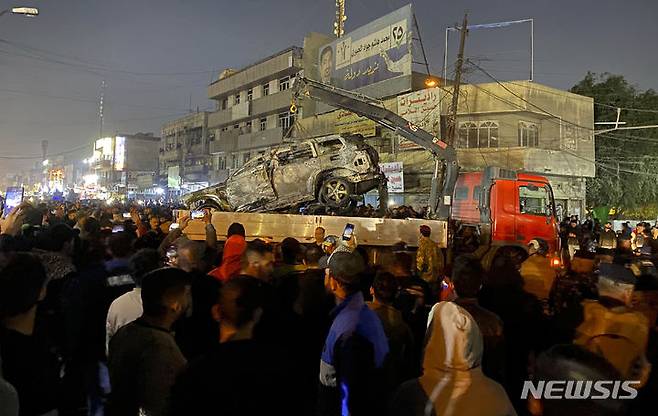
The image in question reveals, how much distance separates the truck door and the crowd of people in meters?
6.16

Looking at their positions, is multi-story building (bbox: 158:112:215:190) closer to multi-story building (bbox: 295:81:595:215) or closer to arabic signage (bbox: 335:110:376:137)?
arabic signage (bbox: 335:110:376:137)

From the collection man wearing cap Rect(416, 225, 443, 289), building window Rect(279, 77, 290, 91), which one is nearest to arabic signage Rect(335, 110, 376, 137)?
building window Rect(279, 77, 290, 91)

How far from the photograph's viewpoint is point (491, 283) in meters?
4.93

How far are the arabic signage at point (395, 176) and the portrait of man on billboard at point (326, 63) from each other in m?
10.2

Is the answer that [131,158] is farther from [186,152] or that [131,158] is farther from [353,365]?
[353,365]

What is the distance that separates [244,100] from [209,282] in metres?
43.2

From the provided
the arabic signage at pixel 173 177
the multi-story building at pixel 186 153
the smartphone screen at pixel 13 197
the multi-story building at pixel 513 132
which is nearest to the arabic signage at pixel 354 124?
the multi-story building at pixel 513 132

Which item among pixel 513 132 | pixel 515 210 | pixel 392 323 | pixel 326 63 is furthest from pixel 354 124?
pixel 392 323

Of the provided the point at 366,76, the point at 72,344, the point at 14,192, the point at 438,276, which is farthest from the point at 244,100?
the point at 72,344

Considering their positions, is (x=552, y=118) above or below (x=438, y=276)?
above

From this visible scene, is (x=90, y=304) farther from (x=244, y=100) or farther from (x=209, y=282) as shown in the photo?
(x=244, y=100)

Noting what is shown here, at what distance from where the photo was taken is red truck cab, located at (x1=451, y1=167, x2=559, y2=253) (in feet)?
36.6

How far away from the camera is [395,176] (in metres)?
26.0

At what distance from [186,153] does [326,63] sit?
991 inches
